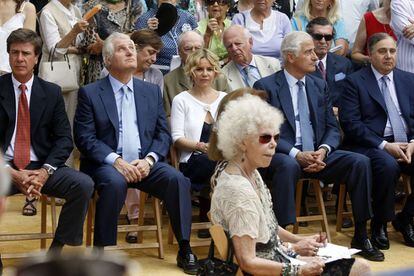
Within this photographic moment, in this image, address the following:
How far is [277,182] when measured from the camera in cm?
511

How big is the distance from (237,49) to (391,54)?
1138 mm

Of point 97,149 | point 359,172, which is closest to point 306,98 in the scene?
point 359,172

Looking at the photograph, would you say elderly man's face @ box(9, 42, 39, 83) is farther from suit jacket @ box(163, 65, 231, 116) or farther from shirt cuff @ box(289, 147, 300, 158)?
shirt cuff @ box(289, 147, 300, 158)

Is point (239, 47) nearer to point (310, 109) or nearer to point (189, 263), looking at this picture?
point (310, 109)

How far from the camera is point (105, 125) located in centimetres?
507

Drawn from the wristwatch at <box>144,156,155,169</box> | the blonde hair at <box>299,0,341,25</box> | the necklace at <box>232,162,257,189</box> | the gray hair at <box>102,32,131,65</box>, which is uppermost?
the blonde hair at <box>299,0,341,25</box>

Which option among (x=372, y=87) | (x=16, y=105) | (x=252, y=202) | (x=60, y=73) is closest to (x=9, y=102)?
(x=16, y=105)

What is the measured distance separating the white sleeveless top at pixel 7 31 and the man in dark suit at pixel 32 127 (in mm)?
777

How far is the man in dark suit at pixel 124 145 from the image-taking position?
4.74 meters

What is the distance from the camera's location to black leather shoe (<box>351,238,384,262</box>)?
5211 millimetres

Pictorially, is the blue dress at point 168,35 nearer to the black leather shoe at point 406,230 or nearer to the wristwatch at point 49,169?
the wristwatch at point 49,169

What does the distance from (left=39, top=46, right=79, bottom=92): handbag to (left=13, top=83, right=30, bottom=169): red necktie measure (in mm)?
1021

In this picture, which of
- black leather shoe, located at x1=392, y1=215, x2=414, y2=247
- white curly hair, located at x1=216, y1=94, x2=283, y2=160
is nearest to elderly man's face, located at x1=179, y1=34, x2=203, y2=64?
black leather shoe, located at x1=392, y1=215, x2=414, y2=247

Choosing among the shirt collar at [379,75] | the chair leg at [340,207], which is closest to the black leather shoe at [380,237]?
the chair leg at [340,207]
